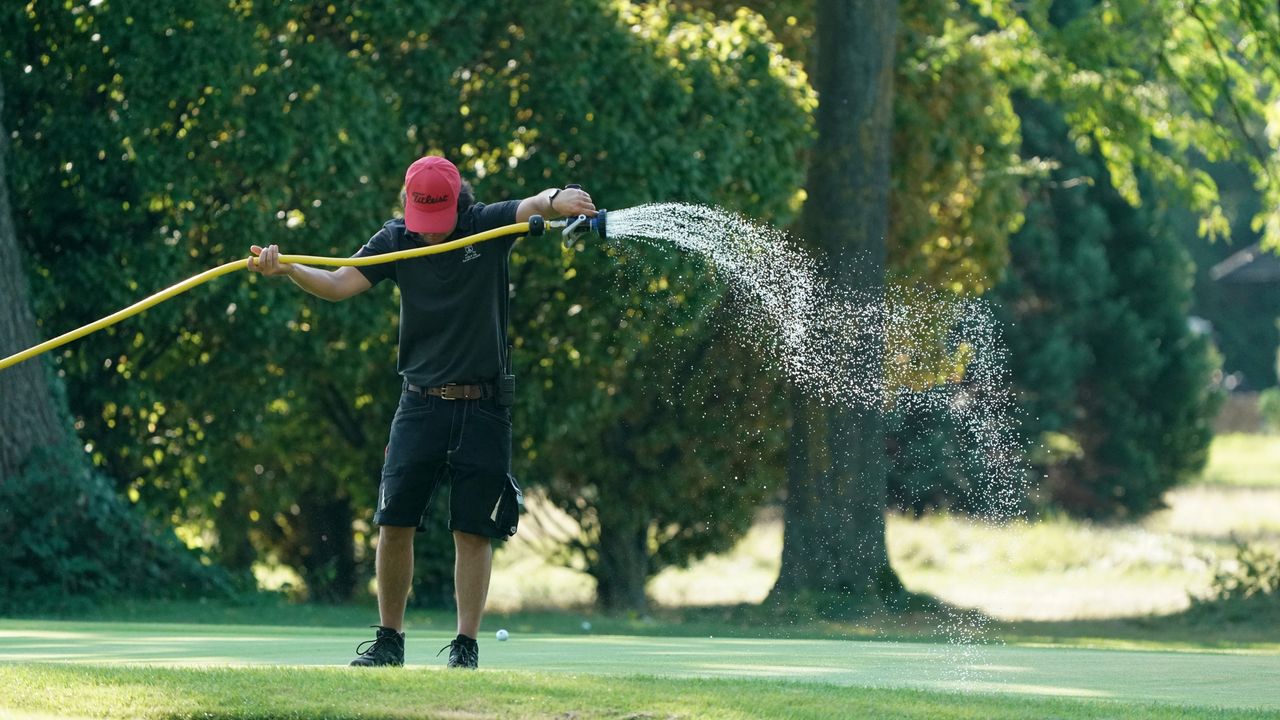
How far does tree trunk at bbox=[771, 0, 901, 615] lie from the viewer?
1555 centimetres

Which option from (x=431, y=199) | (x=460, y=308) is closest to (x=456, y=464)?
(x=460, y=308)

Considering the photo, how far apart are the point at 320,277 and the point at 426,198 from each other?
0.54m

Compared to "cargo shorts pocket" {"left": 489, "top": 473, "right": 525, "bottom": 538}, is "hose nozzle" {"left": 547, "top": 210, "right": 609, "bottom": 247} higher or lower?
higher

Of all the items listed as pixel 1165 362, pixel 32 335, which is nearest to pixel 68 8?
pixel 32 335

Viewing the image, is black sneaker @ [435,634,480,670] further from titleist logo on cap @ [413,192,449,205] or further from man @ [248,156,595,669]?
titleist logo on cap @ [413,192,449,205]

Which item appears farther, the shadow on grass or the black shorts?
the shadow on grass

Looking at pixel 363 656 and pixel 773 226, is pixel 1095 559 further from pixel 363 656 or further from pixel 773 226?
pixel 363 656

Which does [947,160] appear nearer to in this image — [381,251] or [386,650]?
[381,251]

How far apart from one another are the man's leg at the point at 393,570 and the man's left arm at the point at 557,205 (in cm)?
123

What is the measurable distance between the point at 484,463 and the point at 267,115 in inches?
275

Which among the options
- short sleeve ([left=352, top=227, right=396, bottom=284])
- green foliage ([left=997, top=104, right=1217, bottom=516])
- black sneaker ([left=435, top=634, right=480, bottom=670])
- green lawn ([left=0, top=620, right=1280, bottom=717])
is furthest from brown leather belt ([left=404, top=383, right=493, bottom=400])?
green foliage ([left=997, top=104, right=1217, bottom=516])

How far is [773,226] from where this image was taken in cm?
1466

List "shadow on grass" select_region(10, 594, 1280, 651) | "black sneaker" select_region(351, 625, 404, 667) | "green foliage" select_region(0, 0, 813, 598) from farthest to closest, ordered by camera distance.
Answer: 1. "green foliage" select_region(0, 0, 813, 598)
2. "shadow on grass" select_region(10, 594, 1280, 651)
3. "black sneaker" select_region(351, 625, 404, 667)

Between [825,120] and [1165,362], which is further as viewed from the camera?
[1165,362]
